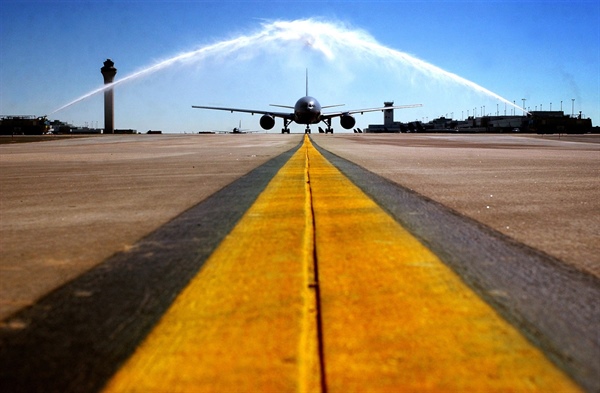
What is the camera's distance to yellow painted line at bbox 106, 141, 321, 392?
3.90ft

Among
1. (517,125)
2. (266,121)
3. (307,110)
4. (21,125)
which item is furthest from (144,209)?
(517,125)

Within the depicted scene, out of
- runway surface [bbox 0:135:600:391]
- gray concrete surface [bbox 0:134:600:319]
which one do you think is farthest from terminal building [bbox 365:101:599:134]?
runway surface [bbox 0:135:600:391]

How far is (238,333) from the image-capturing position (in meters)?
1.47

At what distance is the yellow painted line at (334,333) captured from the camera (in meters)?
1.19

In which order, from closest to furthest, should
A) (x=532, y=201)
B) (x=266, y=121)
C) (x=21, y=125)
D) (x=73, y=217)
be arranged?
(x=73, y=217)
(x=532, y=201)
(x=266, y=121)
(x=21, y=125)

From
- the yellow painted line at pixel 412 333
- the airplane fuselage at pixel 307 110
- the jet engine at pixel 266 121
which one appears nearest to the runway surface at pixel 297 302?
the yellow painted line at pixel 412 333

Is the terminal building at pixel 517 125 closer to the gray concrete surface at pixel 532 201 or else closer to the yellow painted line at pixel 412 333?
the gray concrete surface at pixel 532 201

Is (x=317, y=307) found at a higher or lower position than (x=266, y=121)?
lower

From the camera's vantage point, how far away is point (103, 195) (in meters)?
5.10

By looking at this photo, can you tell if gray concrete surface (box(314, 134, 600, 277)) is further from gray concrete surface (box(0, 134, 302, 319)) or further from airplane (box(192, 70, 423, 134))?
airplane (box(192, 70, 423, 134))

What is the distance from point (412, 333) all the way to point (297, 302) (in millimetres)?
358

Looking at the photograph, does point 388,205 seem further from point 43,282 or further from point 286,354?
point 286,354

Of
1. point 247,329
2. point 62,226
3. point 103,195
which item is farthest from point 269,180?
point 247,329

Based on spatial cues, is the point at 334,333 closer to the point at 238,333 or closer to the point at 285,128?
the point at 238,333
